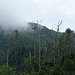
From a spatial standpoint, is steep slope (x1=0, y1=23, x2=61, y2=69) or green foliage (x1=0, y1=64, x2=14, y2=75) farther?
steep slope (x1=0, y1=23, x2=61, y2=69)

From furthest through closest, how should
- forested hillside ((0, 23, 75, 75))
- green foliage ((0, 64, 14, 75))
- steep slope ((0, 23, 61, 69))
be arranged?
1. steep slope ((0, 23, 61, 69))
2. green foliage ((0, 64, 14, 75))
3. forested hillside ((0, 23, 75, 75))

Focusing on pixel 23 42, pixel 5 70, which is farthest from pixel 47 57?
pixel 23 42

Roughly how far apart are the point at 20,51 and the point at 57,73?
64.9 m

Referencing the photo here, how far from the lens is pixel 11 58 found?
72.1 metres

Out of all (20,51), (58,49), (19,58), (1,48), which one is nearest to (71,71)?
(58,49)

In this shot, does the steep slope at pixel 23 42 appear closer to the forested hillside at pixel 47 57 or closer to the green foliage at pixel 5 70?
the forested hillside at pixel 47 57

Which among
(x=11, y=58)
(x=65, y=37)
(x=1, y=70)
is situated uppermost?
(x=65, y=37)

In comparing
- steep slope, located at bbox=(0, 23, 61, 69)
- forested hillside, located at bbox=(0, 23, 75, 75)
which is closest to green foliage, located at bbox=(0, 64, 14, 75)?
forested hillside, located at bbox=(0, 23, 75, 75)

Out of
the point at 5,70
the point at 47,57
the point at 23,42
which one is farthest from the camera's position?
the point at 23,42

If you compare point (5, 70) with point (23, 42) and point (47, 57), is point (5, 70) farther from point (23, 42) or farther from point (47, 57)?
point (23, 42)

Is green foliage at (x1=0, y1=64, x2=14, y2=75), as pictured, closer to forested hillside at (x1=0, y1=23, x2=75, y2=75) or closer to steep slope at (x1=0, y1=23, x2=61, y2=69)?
forested hillside at (x1=0, y1=23, x2=75, y2=75)

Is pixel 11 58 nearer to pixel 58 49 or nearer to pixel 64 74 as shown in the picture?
pixel 58 49

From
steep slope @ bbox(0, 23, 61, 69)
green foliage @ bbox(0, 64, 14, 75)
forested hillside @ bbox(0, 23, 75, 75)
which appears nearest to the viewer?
forested hillside @ bbox(0, 23, 75, 75)

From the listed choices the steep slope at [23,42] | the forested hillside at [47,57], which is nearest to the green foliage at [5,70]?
the forested hillside at [47,57]
